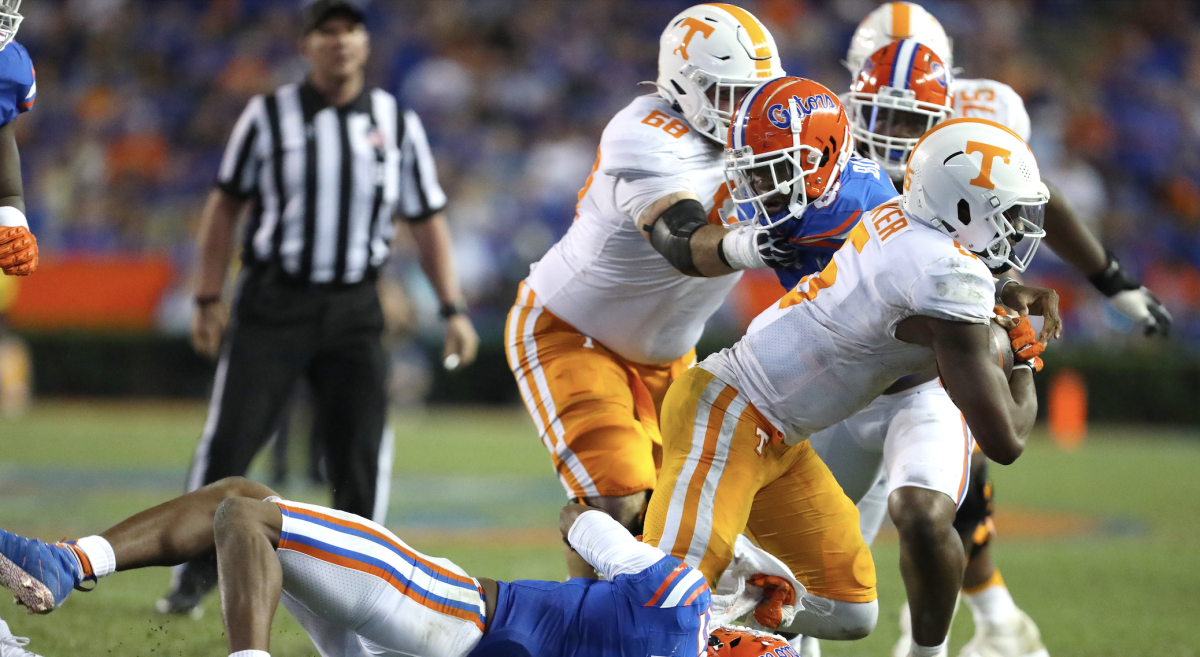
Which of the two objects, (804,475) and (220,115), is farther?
(220,115)

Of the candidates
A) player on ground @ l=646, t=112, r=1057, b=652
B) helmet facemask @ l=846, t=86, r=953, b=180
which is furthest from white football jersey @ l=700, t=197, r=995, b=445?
helmet facemask @ l=846, t=86, r=953, b=180

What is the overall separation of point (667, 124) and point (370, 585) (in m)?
1.65

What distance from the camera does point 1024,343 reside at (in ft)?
9.79

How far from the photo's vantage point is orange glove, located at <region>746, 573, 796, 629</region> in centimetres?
313

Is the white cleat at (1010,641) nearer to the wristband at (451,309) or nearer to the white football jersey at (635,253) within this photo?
the white football jersey at (635,253)

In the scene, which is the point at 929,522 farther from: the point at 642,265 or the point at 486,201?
the point at 486,201

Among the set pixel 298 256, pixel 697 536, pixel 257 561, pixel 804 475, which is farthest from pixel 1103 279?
pixel 257 561

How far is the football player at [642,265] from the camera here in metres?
3.48

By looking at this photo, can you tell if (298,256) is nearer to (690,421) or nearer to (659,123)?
(659,123)

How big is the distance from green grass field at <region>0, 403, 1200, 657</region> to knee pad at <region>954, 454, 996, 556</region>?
0.44m

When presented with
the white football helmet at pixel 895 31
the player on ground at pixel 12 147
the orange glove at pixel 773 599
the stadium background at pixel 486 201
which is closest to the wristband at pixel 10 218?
the player on ground at pixel 12 147

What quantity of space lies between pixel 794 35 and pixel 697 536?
1244cm

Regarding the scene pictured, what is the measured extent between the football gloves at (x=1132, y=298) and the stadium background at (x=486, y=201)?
2247mm

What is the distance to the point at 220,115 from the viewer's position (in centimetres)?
1462
